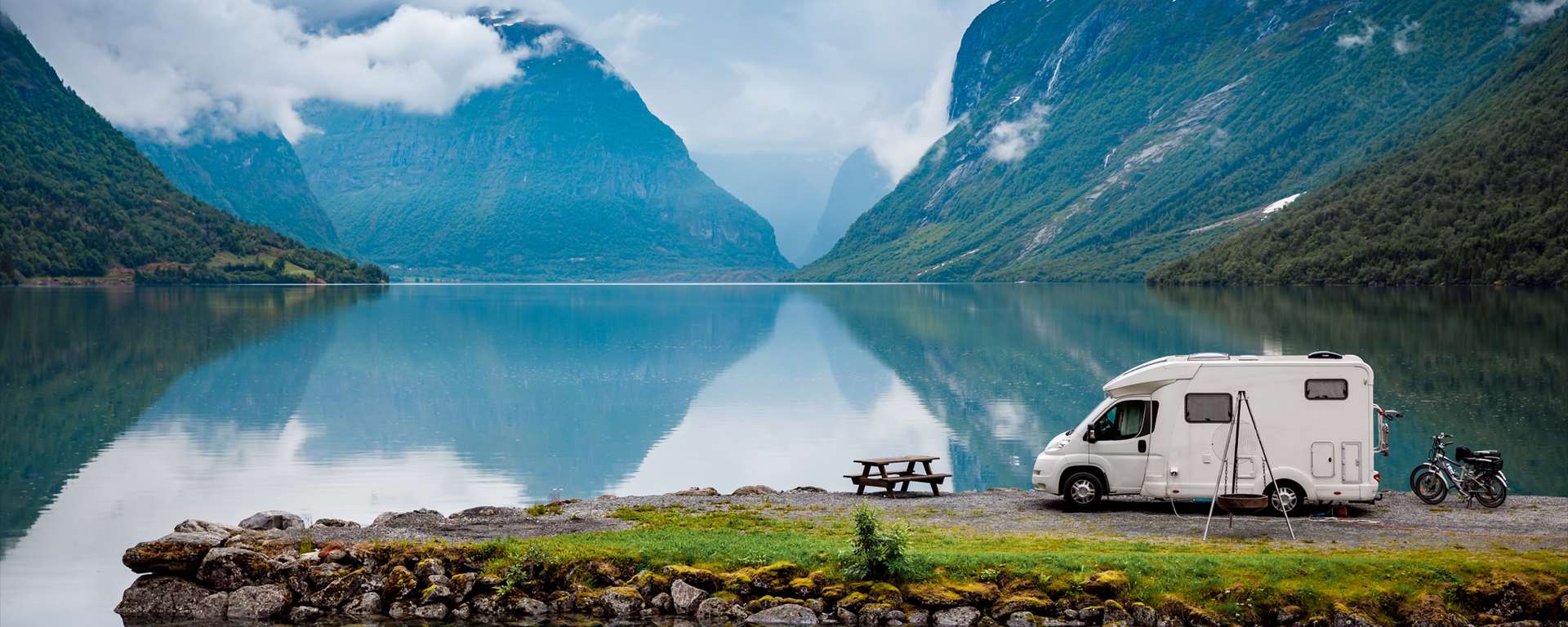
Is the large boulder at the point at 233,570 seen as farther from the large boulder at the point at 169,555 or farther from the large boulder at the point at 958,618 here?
the large boulder at the point at 958,618

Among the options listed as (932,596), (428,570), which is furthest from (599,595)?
(932,596)

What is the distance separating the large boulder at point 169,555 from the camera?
19.6 meters

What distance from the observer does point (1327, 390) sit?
22.8 m

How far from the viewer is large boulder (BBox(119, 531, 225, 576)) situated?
19.6 meters

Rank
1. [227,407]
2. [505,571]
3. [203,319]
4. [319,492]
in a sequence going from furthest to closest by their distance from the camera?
1. [203,319]
2. [227,407]
3. [319,492]
4. [505,571]

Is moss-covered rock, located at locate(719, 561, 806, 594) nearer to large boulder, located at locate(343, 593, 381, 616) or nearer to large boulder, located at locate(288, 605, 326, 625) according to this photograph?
large boulder, located at locate(343, 593, 381, 616)

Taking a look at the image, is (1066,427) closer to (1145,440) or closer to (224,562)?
(1145,440)

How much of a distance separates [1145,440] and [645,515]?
10089mm

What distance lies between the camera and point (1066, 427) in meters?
41.7

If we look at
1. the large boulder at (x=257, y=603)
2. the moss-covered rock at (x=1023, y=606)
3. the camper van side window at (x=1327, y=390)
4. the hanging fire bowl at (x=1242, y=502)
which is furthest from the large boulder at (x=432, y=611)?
the camper van side window at (x=1327, y=390)

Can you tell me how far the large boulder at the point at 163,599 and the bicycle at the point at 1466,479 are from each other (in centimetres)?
2326

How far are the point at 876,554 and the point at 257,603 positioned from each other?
9.90 meters

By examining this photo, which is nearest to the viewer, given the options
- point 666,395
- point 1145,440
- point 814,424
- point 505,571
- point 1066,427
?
point 505,571

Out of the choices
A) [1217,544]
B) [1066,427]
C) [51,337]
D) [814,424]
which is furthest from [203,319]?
[1217,544]
